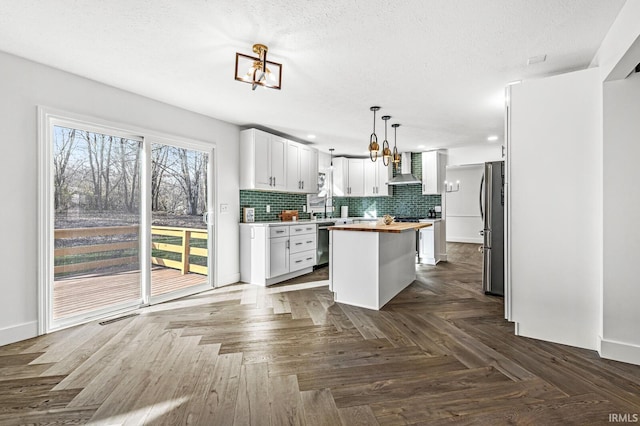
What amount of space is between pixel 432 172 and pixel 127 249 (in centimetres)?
587

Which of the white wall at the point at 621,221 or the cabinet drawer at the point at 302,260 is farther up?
the white wall at the point at 621,221

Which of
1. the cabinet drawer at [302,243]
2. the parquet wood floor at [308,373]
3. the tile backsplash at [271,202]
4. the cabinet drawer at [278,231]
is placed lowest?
the parquet wood floor at [308,373]

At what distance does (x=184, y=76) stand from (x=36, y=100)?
4.24ft

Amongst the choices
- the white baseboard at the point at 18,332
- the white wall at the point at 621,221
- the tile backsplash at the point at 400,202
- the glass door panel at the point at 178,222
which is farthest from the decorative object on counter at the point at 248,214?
the white wall at the point at 621,221

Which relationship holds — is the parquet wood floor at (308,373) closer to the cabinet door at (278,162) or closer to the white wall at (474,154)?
the cabinet door at (278,162)

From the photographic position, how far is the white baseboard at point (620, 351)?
219 cm

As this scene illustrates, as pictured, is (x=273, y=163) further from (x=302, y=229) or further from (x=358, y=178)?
(x=358, y=178)

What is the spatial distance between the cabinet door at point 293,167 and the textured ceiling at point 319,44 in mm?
1567

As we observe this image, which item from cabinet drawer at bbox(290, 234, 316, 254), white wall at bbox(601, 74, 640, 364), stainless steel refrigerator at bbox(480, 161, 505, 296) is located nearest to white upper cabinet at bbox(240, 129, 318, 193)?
cabinet drawer at bbox(290, 234, 316, 254)

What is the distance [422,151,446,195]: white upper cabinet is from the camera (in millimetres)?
6699

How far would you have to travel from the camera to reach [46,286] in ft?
9.23

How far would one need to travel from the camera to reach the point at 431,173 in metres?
6.75

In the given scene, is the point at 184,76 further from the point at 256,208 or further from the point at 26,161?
the point at 256,208

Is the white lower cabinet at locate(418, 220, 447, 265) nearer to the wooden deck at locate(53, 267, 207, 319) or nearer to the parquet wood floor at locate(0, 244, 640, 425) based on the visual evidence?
the parquet wood floor at locate(0, 244, 640, 425)
